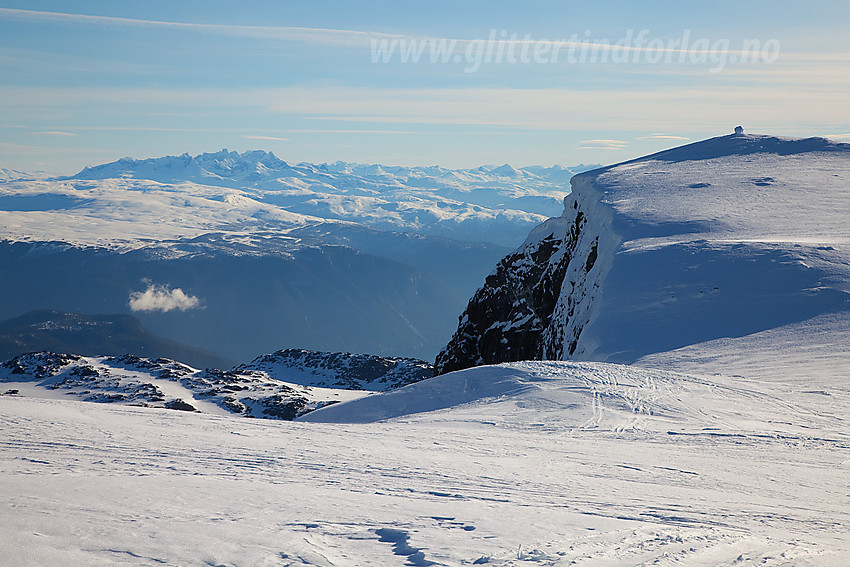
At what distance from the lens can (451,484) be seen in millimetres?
8125

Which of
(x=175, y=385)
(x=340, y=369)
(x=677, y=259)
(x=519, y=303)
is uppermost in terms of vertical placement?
(x=677, y=259)

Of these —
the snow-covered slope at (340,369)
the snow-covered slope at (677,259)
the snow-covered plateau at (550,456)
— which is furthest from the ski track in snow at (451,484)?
the snow-covered slope at (340,369)

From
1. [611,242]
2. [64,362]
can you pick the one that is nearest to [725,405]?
[611,242]

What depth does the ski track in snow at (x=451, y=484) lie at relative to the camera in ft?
19.1

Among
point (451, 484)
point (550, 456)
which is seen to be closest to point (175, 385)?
point (550, 456)

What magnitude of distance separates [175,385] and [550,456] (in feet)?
268

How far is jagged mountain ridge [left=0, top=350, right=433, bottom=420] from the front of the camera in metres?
73.9

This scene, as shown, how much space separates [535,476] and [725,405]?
634 centimetres

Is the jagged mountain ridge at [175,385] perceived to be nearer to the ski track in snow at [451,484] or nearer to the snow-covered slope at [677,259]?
the snow-covered slope at [677,259]

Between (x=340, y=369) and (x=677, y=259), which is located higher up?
(x=677, y=259)

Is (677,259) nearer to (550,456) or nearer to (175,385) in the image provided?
(550,456)

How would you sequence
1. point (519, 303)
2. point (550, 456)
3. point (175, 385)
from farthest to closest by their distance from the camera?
point (175, 385) → point (519, 303) → point (550, 456)

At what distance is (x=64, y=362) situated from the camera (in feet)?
287

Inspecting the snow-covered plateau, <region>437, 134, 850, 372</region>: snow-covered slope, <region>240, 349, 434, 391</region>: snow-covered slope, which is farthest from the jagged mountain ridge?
the snow-covered plateau
